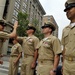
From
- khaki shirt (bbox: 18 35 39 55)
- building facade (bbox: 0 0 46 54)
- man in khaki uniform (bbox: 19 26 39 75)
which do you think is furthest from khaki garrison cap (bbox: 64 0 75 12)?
building facade (bbox: 0 0 46 54)

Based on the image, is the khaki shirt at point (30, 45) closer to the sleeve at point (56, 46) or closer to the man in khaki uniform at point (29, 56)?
the man in khaki uniform at point (29, 56)

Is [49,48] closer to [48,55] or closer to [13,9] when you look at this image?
[48,55]

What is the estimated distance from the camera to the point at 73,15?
8.09 ft

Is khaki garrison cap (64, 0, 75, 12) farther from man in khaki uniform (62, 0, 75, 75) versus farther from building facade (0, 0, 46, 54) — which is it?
building facade (0, 0, 46, 54)

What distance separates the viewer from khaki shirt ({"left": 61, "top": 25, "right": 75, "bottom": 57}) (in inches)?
91.4

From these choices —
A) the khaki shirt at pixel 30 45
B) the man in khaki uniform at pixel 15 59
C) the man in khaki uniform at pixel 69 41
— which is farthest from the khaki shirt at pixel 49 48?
the man in khaki uniform at pixel 15 59

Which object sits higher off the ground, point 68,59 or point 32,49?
point 32,49

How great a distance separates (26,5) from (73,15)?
40.6 metres

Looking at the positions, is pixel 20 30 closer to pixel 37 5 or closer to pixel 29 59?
pixel 29 59

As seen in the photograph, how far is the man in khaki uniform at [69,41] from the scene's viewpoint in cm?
229

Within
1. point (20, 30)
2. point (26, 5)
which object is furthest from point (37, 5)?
point (20, 30)

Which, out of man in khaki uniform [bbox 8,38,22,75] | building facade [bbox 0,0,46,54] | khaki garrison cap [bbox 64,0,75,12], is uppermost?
building facade [bbox 0,0,46,54]

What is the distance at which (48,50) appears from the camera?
3248 mm

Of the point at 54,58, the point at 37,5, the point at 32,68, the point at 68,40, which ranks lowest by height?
the point at 32,68
